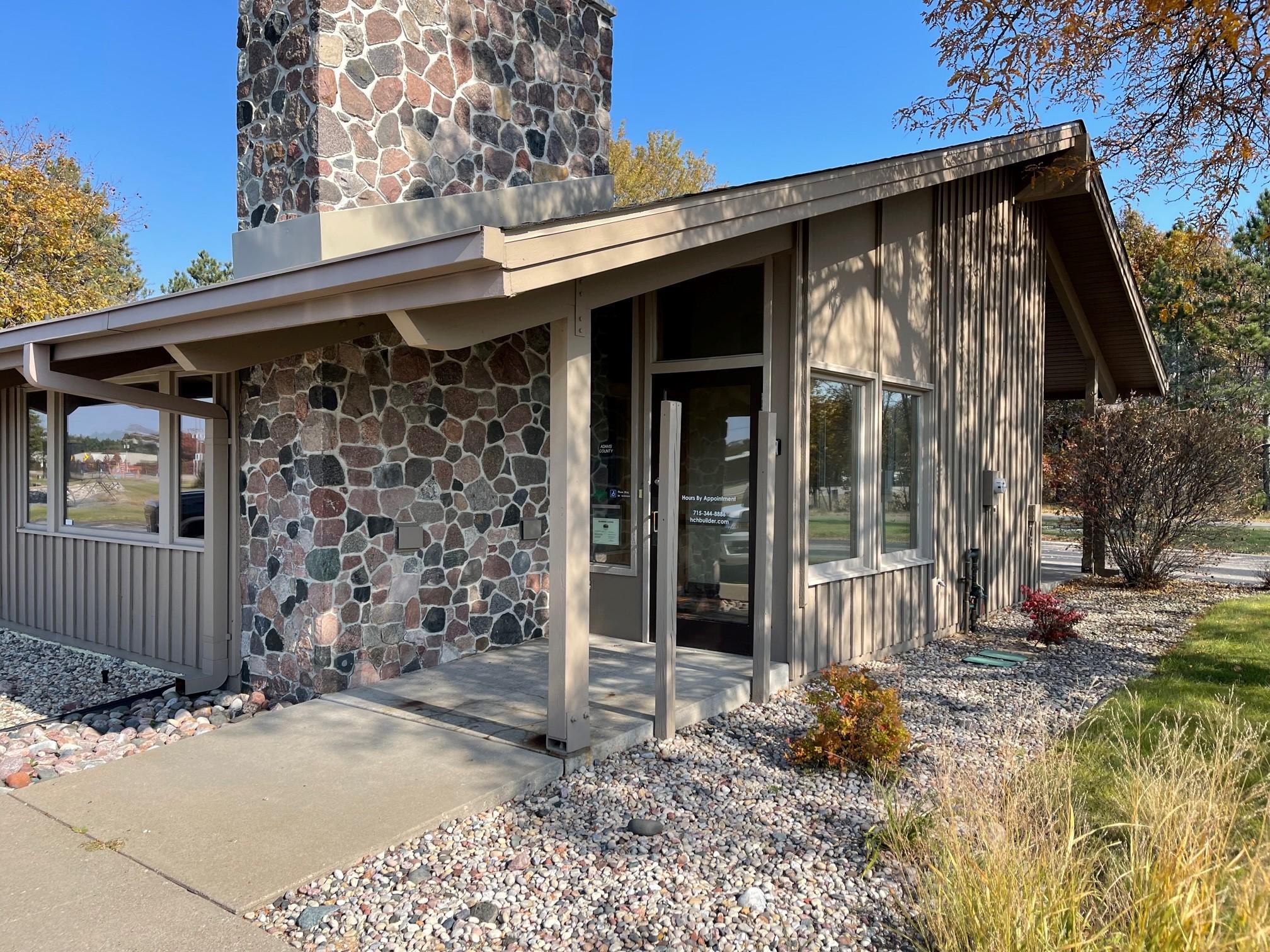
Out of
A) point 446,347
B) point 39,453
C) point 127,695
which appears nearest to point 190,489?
point 127,695

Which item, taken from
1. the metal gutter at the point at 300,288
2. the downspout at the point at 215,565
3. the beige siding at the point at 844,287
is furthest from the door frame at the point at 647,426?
the metal gutter at the point at 300,288

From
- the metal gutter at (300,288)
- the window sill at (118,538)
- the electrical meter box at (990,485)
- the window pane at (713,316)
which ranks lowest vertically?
the window sill at (118,538)

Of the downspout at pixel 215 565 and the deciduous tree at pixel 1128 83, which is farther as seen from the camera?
the deciduous tree at pixel 1128 83

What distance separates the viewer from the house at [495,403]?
16.1 feet

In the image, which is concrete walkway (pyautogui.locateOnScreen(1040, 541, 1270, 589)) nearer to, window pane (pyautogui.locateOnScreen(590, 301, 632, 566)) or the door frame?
the door frame

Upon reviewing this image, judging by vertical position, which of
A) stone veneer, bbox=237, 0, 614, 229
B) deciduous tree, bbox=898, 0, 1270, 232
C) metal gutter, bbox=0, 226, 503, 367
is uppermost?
deciduous tree, bbox=898, 0, 1270, 232

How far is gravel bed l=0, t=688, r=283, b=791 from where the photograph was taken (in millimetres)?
4641

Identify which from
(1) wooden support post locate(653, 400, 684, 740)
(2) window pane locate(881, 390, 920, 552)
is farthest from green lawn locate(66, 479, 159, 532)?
(2) window pane locate(881, 390, 920, 552)

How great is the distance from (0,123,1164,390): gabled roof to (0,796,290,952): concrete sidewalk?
2343 millimetres

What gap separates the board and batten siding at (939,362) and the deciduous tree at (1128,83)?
2.87ft

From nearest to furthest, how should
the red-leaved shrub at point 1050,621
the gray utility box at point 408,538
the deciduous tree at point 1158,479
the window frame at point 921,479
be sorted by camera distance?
1. the gray utility box at point 408,538
2. the red-leaved shrub at point 1050,621
3. the window frame at point 921,479
4. the deciduous tree at point 1158,479

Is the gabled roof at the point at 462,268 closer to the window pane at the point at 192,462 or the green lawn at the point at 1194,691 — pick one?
the window pane at the point at 192,462

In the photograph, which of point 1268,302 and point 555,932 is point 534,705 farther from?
point 1268,302

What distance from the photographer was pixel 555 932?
3.01 m
